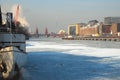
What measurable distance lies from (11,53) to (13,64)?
22.4 inches

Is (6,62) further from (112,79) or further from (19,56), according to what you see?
(112,79)

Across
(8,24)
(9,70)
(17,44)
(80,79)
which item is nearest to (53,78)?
(80,79)

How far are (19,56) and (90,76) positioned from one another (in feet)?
13.0

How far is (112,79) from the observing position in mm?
14492

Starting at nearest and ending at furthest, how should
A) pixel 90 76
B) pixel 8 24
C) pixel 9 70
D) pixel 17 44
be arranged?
1. pixel 9 70
2. pixel 90 76
3. pixel 17 44
4. pixel 8 24

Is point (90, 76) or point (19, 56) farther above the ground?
point (19, 56)

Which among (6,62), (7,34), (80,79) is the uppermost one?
(7,34)

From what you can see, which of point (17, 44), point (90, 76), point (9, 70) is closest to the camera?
point (9, 70)

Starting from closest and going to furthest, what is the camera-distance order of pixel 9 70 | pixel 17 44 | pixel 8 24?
pixel 9 70 < pixel 17 44 < pixel 8 24

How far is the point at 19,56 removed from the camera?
602 inches

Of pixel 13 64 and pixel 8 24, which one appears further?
pixel 8 24

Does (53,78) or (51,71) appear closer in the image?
(53,78)

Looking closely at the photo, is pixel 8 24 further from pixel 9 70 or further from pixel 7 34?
pixel 9 70

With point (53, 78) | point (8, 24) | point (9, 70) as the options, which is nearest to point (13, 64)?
point (9, 70)
